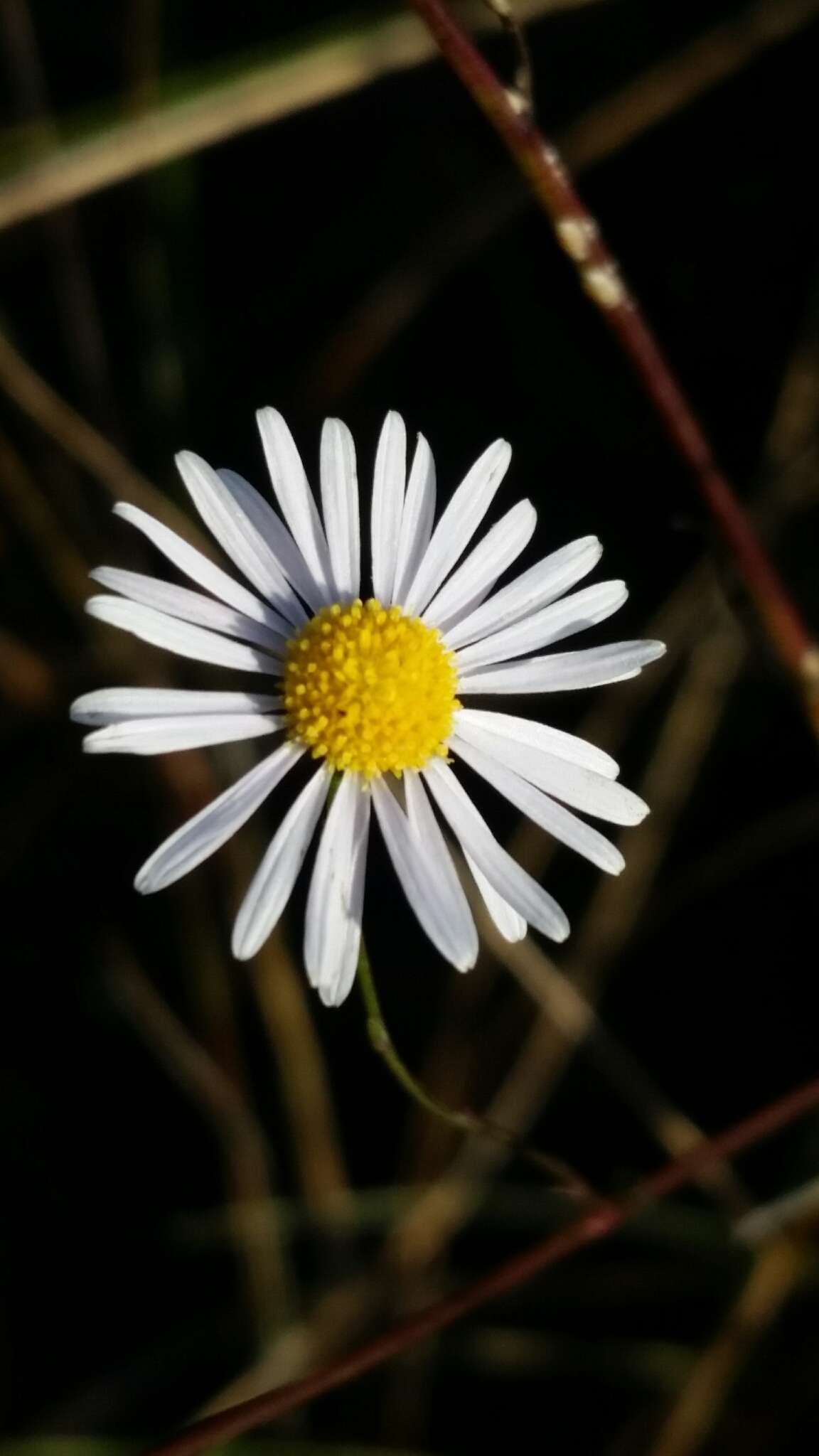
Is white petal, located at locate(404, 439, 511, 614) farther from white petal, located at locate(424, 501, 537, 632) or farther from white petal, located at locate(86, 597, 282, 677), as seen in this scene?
white petal, located at locate(86, 597, 282, 677)

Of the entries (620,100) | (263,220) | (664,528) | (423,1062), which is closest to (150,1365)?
(423,1062)

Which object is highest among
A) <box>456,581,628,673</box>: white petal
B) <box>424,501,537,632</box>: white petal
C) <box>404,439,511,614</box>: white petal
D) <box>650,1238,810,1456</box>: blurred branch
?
<box>404,439,511,614</box>: white petal

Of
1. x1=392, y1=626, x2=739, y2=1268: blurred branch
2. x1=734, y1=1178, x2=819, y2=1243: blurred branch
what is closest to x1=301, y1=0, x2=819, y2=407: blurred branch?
x1=392, y1=626, x2=739, y2=1268: blurred branch

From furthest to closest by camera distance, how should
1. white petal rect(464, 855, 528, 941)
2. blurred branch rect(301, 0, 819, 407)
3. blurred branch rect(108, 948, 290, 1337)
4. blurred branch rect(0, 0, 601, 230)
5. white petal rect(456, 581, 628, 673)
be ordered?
blurred branch rect(301, 0, 819, 407) < blurred branch rect(108, 948, 290, 1337) < blurred branch rect(0, 0, 601, 230) < white petal rect(456, 581, 628, 673) < white petal rect(464, 855, 528, 941)

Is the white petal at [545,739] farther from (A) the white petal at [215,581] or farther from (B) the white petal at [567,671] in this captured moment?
(A) the white petal at [215,581]

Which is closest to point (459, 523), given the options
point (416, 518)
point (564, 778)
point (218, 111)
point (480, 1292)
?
point (416, 518)

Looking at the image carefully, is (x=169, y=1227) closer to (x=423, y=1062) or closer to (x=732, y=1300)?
(x=423, y=1062)

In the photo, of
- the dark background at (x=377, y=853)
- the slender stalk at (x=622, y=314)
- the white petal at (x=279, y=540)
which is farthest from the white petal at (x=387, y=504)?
the dark background at (x=377, y=853)
